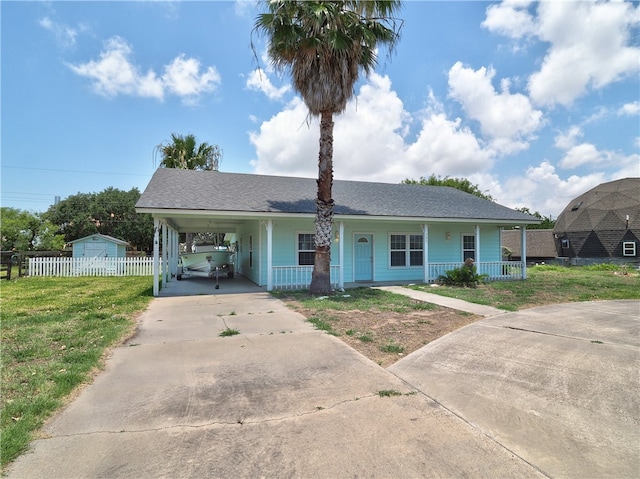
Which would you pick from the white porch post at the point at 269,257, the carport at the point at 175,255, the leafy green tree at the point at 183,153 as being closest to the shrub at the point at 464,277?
the white porch post at the point at 269,257

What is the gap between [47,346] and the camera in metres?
5.63

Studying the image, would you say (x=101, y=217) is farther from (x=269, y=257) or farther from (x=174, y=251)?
(x=269, y=257)

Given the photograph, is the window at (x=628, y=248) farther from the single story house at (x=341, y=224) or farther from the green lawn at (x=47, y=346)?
the green lawn at (x=47, y=346)

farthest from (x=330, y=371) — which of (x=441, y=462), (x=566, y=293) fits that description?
(x=566, y=293)

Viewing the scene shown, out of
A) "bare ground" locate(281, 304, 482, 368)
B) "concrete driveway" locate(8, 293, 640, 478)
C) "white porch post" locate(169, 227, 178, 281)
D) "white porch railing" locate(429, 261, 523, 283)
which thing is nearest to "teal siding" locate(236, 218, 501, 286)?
"white porch railing" locate(429, 261, 523, 283)

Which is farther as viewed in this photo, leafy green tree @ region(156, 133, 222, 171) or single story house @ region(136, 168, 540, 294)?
leafy green tree @ region(156, 133, 222, 171)

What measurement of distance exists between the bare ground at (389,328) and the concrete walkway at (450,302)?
0.50 meters

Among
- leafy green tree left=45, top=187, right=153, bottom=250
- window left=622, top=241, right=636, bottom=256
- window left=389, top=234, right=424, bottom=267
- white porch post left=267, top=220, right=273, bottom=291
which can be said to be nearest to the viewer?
white porch post left=267, top=220, right=273, bottom=291

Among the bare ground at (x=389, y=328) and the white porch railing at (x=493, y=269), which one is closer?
the bare ground at (x=389, y=328)

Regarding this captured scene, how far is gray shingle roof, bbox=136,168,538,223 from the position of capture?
40.0ft

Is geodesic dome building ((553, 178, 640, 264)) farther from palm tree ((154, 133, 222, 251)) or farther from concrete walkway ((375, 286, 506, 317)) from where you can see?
palm tree ((154, 133, 222, 251))

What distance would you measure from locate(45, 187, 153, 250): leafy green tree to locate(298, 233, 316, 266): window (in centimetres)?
3232

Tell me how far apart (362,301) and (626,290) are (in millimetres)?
10125

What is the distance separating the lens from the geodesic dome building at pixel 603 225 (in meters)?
29.4
